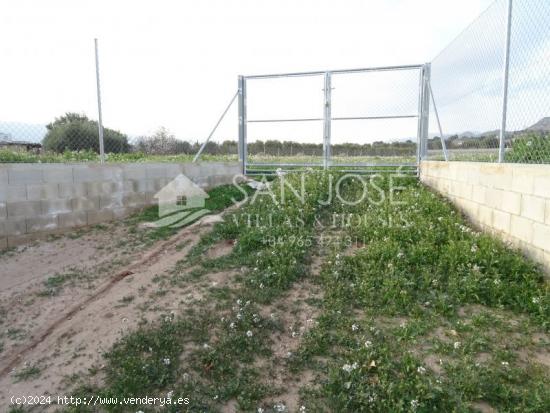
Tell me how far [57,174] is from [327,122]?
4584mm

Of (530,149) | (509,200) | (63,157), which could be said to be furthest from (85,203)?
(530,149)

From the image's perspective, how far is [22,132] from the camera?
4.62 metres

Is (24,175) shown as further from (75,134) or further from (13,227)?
(75,134)

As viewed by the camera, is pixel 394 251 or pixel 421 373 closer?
pixel 421 373

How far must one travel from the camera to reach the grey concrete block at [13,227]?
427 cm

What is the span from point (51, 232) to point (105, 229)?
67 centimetres

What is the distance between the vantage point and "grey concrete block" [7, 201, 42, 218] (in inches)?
170

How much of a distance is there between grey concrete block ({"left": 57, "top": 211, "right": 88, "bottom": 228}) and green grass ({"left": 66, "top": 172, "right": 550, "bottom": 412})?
1.85 metres

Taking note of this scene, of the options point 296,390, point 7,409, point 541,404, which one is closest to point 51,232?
point 7,409

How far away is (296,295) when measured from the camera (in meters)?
3.56

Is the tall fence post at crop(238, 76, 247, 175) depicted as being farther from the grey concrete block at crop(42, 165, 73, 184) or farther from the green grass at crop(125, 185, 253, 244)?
the grey concrete block at crop(42, 165, 73, 184)

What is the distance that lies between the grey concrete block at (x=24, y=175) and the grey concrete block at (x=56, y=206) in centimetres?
30

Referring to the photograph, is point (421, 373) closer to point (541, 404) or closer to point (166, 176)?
point (541, 404)

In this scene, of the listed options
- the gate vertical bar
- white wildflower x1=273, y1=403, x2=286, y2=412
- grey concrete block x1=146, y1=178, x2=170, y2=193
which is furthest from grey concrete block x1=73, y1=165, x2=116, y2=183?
white wildflower x1=273, y1=403, x2=286, y2=412
